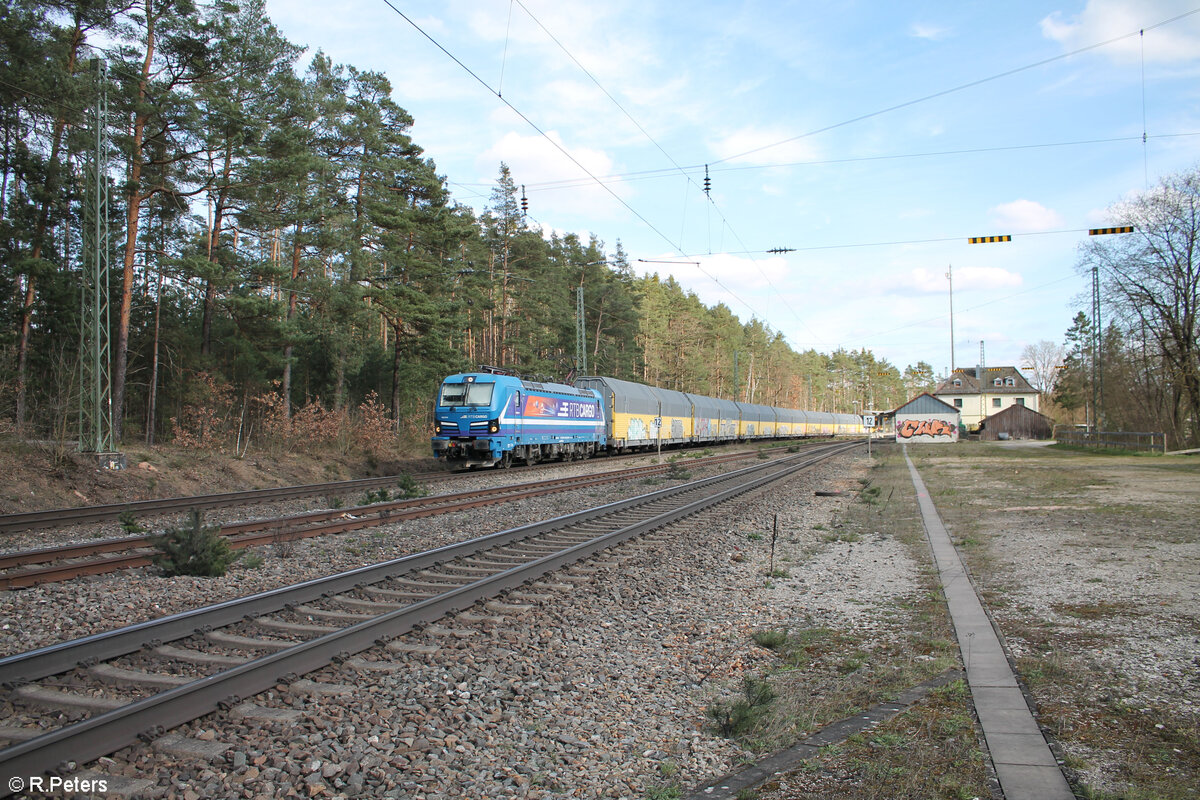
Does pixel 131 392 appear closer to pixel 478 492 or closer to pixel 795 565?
pixel 478 492

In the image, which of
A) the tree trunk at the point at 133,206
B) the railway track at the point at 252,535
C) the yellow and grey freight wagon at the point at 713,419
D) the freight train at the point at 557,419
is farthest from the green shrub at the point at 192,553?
the yellow and grey freight wagon at the point at 713,419

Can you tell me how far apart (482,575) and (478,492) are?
25.1 feet

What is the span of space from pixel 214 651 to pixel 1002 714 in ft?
17.9

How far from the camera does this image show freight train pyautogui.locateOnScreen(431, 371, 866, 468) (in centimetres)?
2198

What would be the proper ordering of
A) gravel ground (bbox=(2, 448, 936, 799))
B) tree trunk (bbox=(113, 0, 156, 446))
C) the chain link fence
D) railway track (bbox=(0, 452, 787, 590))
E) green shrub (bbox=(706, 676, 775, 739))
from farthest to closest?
1. the chain link fence
2. tree trunk (bbox=(113, 0, 156, 446))
3. railway track (bbox=(0, 452, 787, 590))
4. green shrub (bbox=(706, 676, 775, 739))
5. gravel ground (bbox=(2, 448, 936, 799))

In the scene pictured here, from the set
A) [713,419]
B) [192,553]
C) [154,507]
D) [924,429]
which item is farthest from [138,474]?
[924,429]

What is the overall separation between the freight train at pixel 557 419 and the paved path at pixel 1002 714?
16.2 metres

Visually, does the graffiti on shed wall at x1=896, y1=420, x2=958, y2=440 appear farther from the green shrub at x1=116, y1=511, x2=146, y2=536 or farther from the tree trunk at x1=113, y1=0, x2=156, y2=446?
the green shrub at x1=116, y1=511, x2=146, y2=536

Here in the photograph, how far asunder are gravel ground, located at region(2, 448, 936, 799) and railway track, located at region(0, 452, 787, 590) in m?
0.50

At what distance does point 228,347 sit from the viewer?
37.1 m

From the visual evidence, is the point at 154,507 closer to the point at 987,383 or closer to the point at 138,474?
the point at 138,474

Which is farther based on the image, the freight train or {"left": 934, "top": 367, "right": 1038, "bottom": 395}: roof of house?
{"left": 934, "top": 367, "right": 1038, "bottom": 395}: roof of house

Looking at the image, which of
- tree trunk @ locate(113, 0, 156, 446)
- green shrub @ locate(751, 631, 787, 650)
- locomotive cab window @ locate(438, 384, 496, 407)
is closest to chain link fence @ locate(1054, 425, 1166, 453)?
locomotive cab window @ locate(438, 384, 496, 407)

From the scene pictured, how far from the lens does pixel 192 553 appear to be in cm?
791
